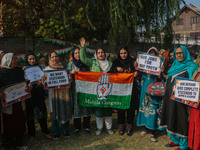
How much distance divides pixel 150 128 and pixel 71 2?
668 centimetres

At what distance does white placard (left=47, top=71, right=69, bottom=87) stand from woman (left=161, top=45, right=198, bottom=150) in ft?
6.57

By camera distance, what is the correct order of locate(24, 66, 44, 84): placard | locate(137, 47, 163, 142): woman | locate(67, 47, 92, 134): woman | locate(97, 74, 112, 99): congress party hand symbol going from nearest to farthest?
locate(24, 66, 44, 84): placard
locate(137, 47, 163, 142): woman
locate(67, 47, 92, 134): woman
locate(97, 74, 112, 99): congress party hand symbol

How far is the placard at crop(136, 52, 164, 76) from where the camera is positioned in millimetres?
3834

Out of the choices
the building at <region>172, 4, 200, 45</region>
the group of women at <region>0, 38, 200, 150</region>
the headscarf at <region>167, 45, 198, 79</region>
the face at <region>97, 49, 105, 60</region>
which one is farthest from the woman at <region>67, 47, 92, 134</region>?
the building at <region>172, 4, 200, 45</region>

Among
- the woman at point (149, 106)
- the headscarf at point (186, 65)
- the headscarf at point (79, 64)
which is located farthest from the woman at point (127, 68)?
the headscarf at point (186, 65)

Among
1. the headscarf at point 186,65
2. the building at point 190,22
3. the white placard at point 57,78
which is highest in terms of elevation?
the building at point 190,22

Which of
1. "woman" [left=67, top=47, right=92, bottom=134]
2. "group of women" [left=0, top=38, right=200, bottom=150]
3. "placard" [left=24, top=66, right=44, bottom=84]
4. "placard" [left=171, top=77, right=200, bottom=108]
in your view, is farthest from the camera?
"woman" [left=67, top=47, right=92, bottom=134]

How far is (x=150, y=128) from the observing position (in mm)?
4035

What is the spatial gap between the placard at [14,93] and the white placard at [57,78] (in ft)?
1.57

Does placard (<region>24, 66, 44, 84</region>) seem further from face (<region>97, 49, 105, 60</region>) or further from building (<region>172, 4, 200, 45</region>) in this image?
building (<region>172, 4, 200, 45</region>)

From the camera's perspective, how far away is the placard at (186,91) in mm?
3121

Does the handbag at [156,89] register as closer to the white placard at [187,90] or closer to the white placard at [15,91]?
the white placard at [187,90]

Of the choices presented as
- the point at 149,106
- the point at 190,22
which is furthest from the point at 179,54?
the point at 190,22

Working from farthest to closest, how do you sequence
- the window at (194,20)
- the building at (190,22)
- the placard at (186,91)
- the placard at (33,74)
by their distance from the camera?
the window at (194,20)
the building at (190,22)
the placard at (33,74)
the placard at (186,91)
